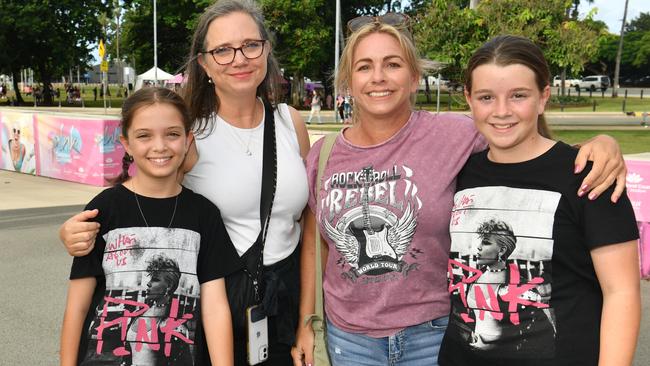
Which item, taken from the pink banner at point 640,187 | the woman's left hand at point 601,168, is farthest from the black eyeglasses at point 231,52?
the pink banner at point 640,187

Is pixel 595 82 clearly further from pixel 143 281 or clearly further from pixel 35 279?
pixel 143 281

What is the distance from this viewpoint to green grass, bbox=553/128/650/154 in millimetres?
15203

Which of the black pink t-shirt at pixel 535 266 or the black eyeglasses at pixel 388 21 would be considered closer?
the black pink t-shirt at pixel 535 266

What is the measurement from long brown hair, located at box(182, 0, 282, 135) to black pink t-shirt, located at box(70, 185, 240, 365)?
422 mm

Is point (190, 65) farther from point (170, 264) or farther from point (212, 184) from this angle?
point (170, 264)

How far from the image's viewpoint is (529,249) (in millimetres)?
1876

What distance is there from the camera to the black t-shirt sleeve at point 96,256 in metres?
2.20

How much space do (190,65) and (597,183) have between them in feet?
5.37

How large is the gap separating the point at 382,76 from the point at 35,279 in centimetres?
502

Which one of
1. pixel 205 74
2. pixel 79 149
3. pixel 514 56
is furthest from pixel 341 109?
pixel 514 56

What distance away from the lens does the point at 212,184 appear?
8.07 ft

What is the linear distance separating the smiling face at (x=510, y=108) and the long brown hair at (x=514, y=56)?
14mm

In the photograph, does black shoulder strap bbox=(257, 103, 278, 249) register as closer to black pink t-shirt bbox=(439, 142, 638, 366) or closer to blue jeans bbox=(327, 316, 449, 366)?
blue jeans bbox=(327, 316, 449, 366)

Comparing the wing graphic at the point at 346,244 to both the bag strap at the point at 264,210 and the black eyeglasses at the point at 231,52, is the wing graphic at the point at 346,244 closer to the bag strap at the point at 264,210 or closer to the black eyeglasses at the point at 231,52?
the bag strap at the point at 264,210
